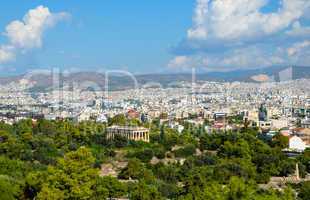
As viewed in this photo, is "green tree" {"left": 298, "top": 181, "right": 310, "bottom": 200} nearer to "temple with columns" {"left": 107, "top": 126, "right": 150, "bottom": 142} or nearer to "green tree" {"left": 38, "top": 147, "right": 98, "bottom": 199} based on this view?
"green tree" {"left": 38, "top": 147, "right": 98, "bottom": 199}

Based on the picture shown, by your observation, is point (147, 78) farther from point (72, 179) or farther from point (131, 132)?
point (72, 179)

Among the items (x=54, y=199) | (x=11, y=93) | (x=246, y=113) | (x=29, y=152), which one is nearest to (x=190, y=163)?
(x=29, y=152)

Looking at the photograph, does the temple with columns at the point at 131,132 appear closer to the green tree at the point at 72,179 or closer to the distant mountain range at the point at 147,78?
the green tree at the point at 72,179

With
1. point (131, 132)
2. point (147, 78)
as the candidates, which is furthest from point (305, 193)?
point (147, 78)

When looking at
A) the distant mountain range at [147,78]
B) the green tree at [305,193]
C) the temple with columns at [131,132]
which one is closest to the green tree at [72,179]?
the green tree at [305,193]

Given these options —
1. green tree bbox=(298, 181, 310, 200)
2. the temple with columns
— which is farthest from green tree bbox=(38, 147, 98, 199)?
the temple with columns

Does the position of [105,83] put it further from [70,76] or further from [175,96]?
[175,96]
